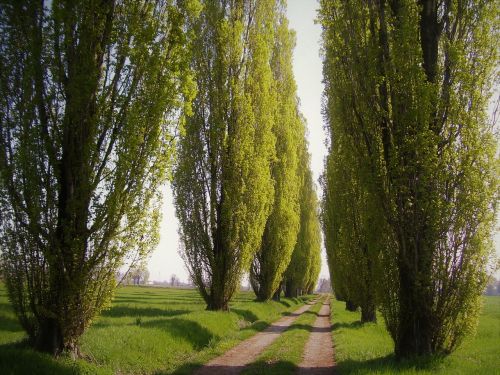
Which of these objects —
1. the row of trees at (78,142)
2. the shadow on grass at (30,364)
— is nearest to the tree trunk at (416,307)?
the row of trees at (78,142)

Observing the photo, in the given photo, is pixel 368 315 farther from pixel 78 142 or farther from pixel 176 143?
pixel 78 142

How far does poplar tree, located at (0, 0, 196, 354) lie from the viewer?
764cm

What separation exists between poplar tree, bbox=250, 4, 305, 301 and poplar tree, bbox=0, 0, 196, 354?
16.0 m

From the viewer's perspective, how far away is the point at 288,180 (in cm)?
2659

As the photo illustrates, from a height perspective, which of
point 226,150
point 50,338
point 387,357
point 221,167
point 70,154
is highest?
point 226,150

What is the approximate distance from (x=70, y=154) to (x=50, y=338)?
3555 mm

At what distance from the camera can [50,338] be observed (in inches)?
297

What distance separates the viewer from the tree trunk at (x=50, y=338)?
7.47 meters

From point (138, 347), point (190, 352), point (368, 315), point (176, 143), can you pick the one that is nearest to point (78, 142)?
point (176, 143)

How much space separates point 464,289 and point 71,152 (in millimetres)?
9006

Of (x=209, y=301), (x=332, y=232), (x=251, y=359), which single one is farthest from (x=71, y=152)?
(x=332, y=232)

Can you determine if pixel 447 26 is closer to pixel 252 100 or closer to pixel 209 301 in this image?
pixel 252 100

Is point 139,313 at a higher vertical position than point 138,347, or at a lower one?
lower

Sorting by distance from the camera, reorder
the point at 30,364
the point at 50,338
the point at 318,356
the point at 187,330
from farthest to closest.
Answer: the point at 187,330 < the point at 318,356 < the point at 50,338 < the point at 30,364
